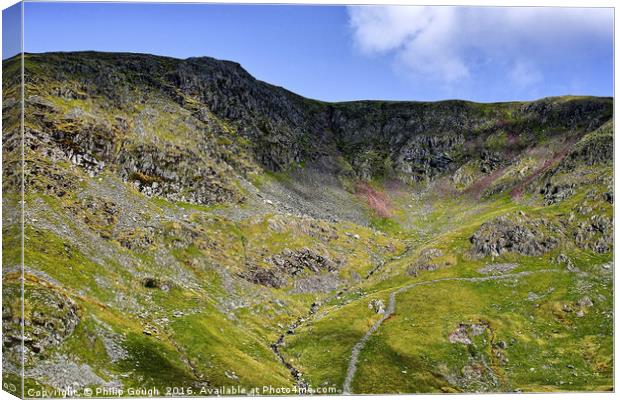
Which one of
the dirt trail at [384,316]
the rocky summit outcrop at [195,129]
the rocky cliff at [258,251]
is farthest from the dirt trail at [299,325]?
the rocky summit outcrop at [195,129]

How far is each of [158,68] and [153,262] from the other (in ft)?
293

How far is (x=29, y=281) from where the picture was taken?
5916cm

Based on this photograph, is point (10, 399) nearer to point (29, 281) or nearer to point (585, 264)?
point (29, 281)

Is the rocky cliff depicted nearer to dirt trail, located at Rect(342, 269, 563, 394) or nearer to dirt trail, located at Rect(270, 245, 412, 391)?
dirt trail, located at Rect(342, 269, 563, 394)

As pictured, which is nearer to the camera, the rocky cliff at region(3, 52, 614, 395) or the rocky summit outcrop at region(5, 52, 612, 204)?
the rocky cliff at region(3, 52, 614, 395)

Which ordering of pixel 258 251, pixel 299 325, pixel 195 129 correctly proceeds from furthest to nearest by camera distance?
pixel 195 129 → pixel 258 251 → pixel 299 325

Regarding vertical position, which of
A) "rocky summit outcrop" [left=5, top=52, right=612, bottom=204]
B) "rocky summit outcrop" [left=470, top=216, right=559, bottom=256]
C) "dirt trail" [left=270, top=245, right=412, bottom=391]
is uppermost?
"rocky summit outcrop" [left=5, top=52, right=612, bottom=204]

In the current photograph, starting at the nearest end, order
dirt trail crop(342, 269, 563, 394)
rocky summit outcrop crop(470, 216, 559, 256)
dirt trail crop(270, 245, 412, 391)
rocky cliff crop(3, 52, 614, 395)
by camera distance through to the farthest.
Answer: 1. rocky cliff crop(3, 52, 614, 395)
2. dirt trail crop(342, 269, 563, 394)
3. dirt trail crop(270, 245, 412, 391)
4. rocky summit outcrop crop(470, 216, 559, 256)

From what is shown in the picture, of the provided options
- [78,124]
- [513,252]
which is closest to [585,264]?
[513,252]

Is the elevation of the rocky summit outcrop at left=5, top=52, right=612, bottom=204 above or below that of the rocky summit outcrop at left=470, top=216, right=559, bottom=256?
above

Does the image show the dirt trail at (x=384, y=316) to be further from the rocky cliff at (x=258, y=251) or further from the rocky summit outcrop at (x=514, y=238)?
the rocky summit outcrop at (x=514, y=238)

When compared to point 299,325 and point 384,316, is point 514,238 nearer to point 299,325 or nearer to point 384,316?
point 384,316

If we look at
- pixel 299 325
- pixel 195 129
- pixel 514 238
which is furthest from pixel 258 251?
pixel 514 238

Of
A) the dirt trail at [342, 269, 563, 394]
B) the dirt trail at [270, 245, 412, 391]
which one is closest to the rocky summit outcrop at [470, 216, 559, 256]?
the dirt trail at [342, 269, 563, 394]
